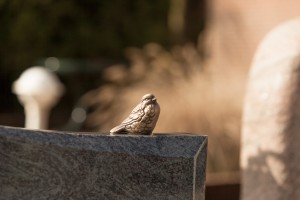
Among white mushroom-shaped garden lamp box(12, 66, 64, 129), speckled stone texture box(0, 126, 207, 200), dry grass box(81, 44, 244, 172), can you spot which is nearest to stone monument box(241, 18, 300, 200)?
speckled stone texture box(0, 126, 207, 200)

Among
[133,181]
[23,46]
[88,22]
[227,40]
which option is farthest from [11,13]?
[133,181]

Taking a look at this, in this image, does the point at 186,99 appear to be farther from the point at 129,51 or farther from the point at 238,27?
the point at 129,51

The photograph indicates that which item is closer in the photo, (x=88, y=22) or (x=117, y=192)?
(x=117, y=192)

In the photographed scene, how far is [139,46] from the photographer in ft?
42.6

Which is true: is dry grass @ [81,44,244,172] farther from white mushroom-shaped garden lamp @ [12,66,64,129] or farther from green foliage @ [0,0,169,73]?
green foliage @ [0,0,169,73]

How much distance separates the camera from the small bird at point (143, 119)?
10.8 feet

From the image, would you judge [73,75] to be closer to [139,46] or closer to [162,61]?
[139,46]

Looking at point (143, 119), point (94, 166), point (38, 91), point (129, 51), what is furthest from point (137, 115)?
point (129, 51)

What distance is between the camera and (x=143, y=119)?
329cm

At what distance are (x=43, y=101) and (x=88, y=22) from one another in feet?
17.2

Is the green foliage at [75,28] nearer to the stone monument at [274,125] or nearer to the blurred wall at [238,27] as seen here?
the blurred wall at [238,27]

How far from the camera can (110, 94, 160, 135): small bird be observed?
10.8 ft

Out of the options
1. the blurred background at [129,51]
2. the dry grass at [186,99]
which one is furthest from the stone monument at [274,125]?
the blurred background at [129,51]

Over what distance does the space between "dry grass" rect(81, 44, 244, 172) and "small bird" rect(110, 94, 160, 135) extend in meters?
4.60
